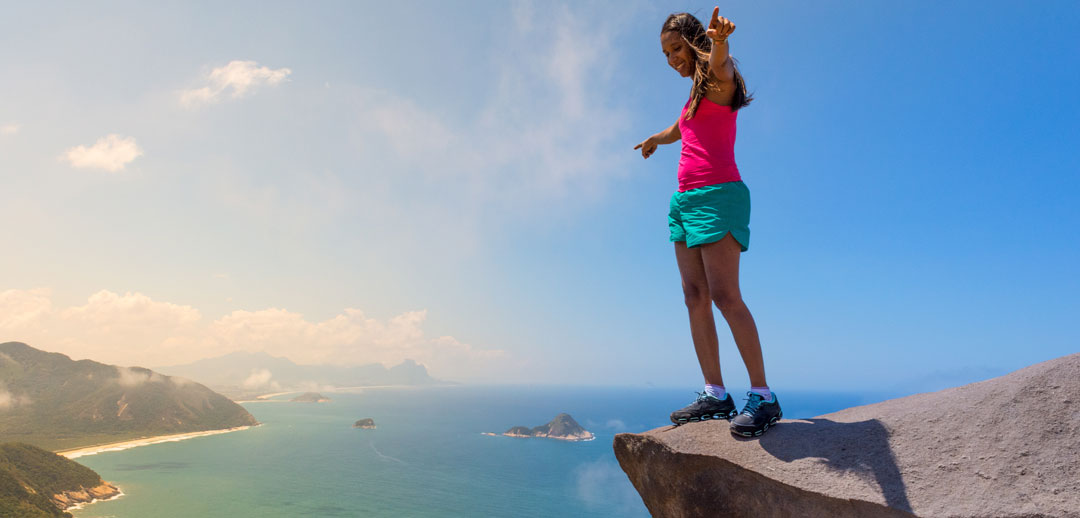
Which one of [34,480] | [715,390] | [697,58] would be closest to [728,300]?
[715,390]

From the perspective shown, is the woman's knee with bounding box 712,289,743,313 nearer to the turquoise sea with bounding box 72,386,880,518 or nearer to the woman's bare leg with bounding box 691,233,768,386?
the woman's bare leg with bounding box 691,233,768,386

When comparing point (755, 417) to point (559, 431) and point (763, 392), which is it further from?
point (559, 431)

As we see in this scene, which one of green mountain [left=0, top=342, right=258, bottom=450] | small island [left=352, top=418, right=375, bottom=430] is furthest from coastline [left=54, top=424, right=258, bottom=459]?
small island [left=352, top=418, right=375, bottom=430]

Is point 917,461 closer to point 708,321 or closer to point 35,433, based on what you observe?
point 708,321

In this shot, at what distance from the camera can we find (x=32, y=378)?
136m

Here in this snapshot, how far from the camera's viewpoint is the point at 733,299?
3.15 meters

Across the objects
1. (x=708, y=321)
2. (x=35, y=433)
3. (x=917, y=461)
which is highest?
(x=708, y=321)

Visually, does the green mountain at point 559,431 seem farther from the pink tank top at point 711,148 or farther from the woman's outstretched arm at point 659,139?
the pink tank top at point 711,148

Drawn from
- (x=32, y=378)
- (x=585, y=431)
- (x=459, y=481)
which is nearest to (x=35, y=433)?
(x=32, y=378)

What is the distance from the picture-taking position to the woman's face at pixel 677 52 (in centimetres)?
340

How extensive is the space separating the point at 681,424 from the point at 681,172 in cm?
181

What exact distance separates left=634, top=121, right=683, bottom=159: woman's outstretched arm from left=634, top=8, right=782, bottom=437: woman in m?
0.17

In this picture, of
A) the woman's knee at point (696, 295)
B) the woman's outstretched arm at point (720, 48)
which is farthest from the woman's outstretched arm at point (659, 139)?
the woman's knee at point (696, 295)

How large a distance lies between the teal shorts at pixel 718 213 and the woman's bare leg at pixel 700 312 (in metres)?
0.20
